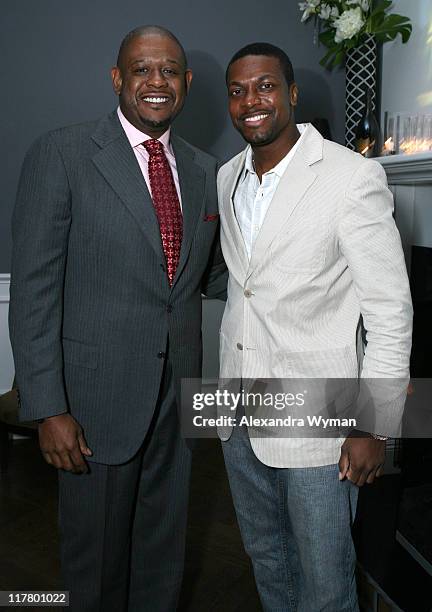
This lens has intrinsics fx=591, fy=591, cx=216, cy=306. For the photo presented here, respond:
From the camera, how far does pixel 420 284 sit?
2422 millimetres

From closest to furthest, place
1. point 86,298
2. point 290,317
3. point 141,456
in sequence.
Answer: point 290,317, point 86,298, point 141,456

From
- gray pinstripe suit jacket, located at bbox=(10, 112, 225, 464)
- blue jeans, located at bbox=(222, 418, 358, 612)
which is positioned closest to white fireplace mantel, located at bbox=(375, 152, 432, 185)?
gray pinstripe suit jacket, located at bbox=(10, 112, 225, 464)

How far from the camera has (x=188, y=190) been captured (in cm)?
159

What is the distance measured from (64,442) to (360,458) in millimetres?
715

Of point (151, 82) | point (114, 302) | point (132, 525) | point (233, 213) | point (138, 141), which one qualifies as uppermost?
point (151, 82)

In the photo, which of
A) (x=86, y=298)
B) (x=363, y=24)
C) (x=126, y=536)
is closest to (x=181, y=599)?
(x=126, y=536)

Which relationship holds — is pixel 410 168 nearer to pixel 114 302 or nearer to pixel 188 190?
pixel 188 190

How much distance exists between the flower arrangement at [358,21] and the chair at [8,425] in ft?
7.39

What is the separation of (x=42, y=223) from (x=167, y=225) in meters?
0.32

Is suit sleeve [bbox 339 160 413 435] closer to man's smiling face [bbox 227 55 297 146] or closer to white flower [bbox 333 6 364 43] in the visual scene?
man's smiling face [bbox 227 55 297 146]

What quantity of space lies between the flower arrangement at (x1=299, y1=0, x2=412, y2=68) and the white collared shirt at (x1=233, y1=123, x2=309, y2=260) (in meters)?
1.39

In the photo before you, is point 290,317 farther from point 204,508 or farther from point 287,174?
point 204,508

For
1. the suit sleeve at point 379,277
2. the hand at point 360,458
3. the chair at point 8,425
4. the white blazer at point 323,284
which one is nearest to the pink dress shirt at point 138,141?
the white blazer at point 323,284

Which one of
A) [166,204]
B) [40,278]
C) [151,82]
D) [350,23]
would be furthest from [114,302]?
[350,23]
